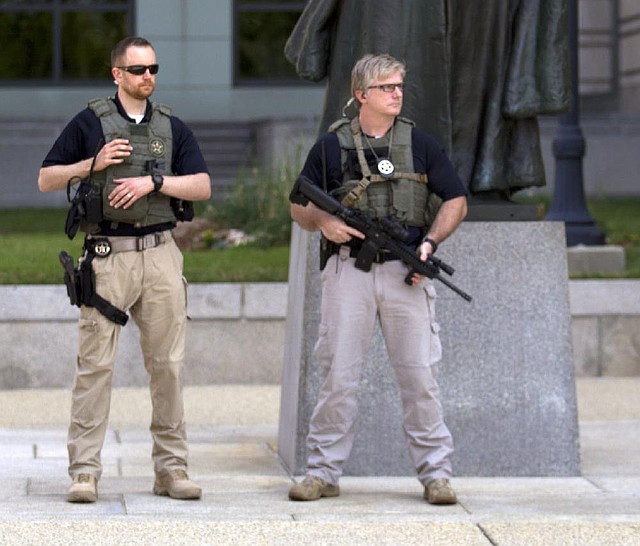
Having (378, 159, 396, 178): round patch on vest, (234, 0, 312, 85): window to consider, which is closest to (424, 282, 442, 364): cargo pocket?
(378, 159, 396, 178): round patch on vest

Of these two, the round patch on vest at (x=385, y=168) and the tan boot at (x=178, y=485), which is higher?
the round patch on vest at (x=385, y=168)

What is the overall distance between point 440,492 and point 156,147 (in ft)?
6.54

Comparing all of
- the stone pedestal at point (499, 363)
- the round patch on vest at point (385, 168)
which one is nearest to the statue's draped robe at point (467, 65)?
the stone pedestal at point (499, 363)

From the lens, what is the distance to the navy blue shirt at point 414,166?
7680mm

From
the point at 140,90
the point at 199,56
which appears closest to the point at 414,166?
the point at 140,90

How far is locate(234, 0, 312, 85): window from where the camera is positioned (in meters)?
27.0

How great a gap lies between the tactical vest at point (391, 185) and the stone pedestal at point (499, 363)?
1130 mm

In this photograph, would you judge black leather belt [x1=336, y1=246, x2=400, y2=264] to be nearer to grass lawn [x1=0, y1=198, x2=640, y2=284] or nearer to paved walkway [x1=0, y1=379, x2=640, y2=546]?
paved walkway [x1=0, y1=379, x2=640, y2=546]

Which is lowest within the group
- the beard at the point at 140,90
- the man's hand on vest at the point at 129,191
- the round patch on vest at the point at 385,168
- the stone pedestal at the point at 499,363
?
the stone pedestal at the point at 499,363

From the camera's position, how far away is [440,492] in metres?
7.71

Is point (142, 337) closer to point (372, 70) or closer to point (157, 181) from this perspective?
point (157, 181)

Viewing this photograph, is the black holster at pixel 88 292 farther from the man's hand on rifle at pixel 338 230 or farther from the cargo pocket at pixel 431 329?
the cargo pocket at pixel 431 329

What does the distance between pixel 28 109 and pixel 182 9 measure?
9.16ft

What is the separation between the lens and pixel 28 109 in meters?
26.2
